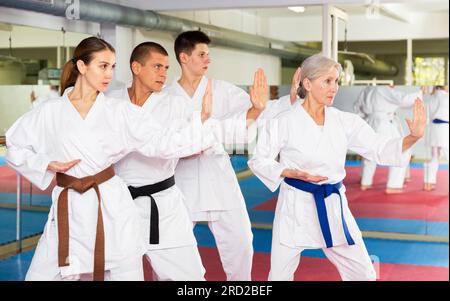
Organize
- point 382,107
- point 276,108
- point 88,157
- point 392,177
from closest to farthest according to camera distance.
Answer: point 88,157 < point 276,108 < point 382,107 < point 392,177

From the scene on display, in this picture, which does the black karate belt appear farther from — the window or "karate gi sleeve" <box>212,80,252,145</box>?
the window

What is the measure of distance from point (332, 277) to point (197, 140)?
170cm

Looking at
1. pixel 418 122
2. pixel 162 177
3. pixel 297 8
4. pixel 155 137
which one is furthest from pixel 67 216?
pixel 297 8

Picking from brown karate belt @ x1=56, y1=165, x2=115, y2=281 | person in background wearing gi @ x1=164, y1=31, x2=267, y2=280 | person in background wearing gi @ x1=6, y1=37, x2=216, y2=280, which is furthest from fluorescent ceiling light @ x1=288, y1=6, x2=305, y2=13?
brown karate belt @ x1=56, y1=165, x2=115, y2=281

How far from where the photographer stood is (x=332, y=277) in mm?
4434

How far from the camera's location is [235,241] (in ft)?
12.9

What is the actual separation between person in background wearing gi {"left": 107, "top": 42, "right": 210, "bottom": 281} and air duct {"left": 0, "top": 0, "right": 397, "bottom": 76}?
0.19 m

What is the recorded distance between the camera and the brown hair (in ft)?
9.79

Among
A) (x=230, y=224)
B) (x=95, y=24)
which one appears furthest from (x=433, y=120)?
(x=95, y=24)

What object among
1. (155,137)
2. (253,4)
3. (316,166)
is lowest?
(316,166)

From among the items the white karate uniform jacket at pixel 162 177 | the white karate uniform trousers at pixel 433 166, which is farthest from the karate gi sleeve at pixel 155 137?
the white karate uniform trousers at pixel 433 166

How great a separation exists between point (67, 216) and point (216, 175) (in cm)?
96

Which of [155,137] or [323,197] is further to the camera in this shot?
[323,197]

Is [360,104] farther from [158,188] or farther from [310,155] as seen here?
[158,188]
